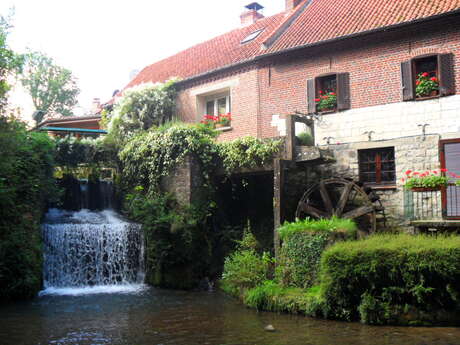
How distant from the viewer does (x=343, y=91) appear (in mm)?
13586

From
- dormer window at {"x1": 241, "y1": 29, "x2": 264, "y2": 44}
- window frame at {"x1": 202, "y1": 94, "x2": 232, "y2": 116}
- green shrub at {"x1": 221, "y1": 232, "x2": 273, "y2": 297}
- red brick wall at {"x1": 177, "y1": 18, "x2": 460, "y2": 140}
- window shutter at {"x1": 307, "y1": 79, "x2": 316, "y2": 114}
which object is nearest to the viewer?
green shrub at {"x1": 221, "y1": 232, "x2": 273, "y2": 297}

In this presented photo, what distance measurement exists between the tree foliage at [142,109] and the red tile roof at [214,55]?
1.11 metres

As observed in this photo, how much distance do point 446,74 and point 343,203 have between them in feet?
13.1

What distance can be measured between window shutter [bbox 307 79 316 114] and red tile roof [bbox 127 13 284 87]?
94.4 inches

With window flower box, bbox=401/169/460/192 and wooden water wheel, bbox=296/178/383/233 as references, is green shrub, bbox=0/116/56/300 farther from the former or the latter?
window flower box, bbox=401/169/460/192

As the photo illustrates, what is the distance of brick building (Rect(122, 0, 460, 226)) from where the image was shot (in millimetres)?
12016

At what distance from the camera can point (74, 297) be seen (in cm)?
1055

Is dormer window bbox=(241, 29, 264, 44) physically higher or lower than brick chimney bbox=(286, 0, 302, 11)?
lower

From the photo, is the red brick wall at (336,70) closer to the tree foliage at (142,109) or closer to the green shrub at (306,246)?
the tree foliage at (142,109)

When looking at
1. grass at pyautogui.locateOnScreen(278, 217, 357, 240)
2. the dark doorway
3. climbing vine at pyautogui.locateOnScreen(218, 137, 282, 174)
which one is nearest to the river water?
grass at pyautogui.locateOnScreen(278, 217, 357, 240)

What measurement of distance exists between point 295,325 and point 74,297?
5045 millimetres

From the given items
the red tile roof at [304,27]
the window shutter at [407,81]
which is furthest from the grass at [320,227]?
the red tile roof at [304,27]

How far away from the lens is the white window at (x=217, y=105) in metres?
17.1

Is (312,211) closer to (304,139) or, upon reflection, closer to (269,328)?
(304,139)
